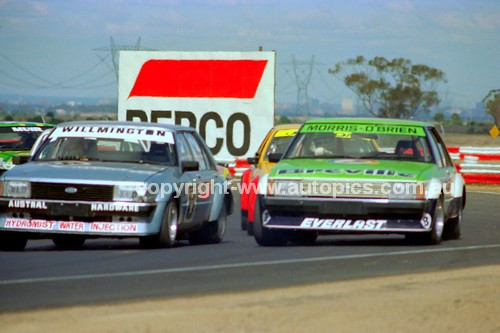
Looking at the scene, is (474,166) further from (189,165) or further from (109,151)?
(189,165)

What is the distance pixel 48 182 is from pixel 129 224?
0.96 m

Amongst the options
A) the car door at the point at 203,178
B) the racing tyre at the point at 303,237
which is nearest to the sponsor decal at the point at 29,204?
the car door at the point at 203,178

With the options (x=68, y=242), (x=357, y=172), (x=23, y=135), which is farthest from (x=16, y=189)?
(x=23, y=135)

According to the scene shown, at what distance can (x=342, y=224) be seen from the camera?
→ 13.7m

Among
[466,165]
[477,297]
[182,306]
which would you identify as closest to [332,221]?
[477,297]

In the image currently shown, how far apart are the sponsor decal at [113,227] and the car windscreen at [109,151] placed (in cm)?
129

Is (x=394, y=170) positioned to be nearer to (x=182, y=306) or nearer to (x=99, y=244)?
(x=99, y=244)

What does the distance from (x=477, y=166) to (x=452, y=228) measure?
22.1m

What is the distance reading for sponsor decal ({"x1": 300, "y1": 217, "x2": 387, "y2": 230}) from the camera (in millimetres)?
13680

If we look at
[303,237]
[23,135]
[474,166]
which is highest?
[303,237]

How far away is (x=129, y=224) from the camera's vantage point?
13.3 m

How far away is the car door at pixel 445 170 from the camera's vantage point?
14.5m

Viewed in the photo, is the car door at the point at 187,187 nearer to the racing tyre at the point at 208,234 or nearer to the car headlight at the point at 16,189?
the racing tyre at the point at 208,234

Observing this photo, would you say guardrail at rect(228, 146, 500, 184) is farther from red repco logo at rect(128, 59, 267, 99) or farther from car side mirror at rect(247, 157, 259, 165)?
car side mirror at rect(247, 157, 259, 165)
